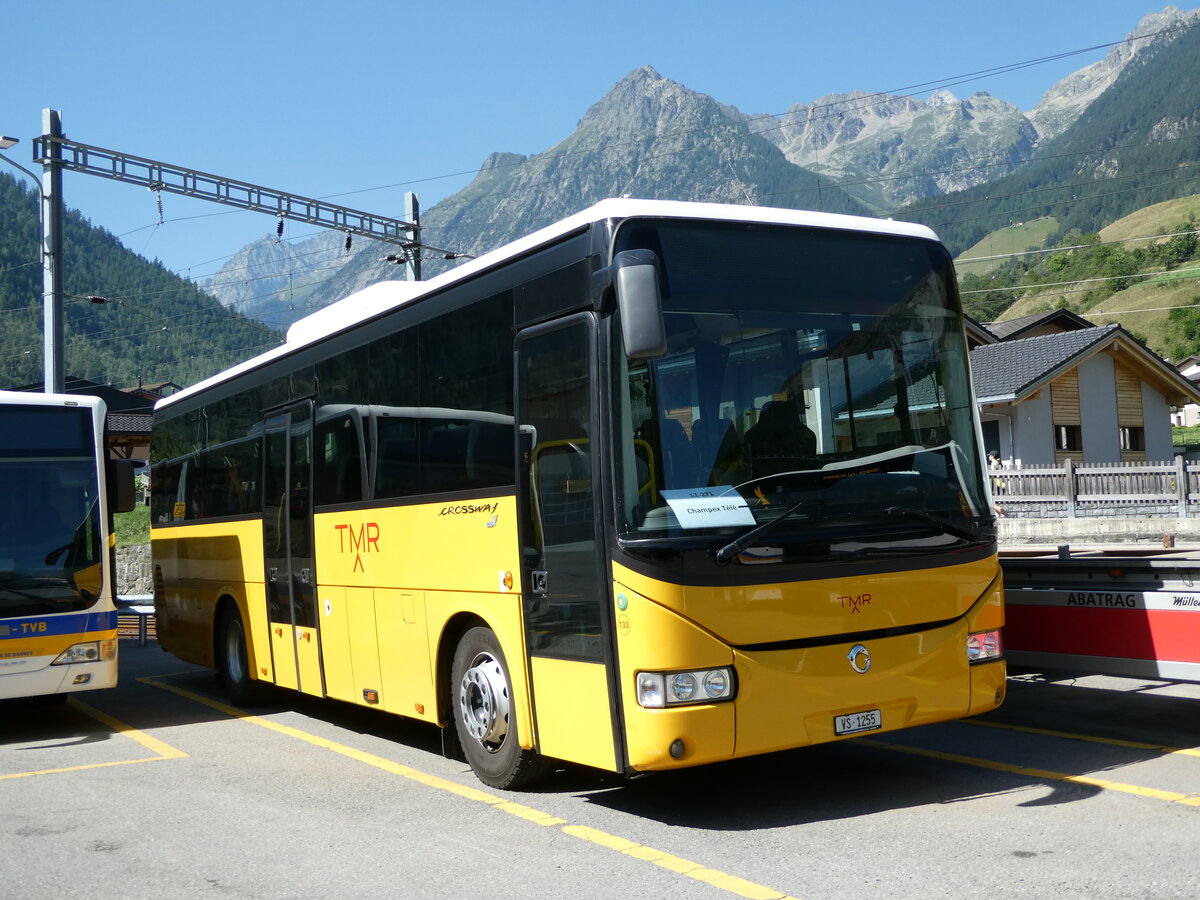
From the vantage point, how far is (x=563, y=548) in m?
6.84

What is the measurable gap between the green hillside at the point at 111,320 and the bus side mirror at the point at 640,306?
9871 centimetres

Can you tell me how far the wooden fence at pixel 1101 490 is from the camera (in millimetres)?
29438

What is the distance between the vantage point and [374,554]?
9.25 m

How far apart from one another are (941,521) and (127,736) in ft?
24.0

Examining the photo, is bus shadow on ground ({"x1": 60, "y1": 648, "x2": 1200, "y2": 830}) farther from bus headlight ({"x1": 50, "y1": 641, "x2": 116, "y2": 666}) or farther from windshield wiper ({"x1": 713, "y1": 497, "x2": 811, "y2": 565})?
windshield wiper ({"x1": 713, "y1": 497, "x2": 811, "y2": 565})

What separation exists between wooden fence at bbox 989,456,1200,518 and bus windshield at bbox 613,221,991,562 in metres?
24.4

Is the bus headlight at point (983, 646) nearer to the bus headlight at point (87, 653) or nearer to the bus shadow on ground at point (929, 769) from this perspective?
the bus shadow on ground at point (929, 769)

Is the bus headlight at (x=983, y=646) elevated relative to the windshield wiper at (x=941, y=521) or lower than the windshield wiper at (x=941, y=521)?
lower

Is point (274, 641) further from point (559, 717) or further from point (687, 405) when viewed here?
point (687, 405)

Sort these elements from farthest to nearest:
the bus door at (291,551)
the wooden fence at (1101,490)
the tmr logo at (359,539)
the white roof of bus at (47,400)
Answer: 1. the wooden fence at (1101,490)
2. the white roof of bus at (47,400)
3. the bus door at (291,551)
4. the tmr logo at (359,539)

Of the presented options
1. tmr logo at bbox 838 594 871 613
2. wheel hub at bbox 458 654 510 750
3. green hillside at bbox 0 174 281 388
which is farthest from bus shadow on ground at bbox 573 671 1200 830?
green hillside at bbox 0 174 281 388

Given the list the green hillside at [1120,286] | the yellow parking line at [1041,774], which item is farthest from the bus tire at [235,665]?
the green hillside at [1120,286]

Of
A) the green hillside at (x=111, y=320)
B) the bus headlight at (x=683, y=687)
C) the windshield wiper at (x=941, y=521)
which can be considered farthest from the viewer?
the green hillside at (x=111, y=320)

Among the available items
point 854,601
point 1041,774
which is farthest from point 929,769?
point 854,601
